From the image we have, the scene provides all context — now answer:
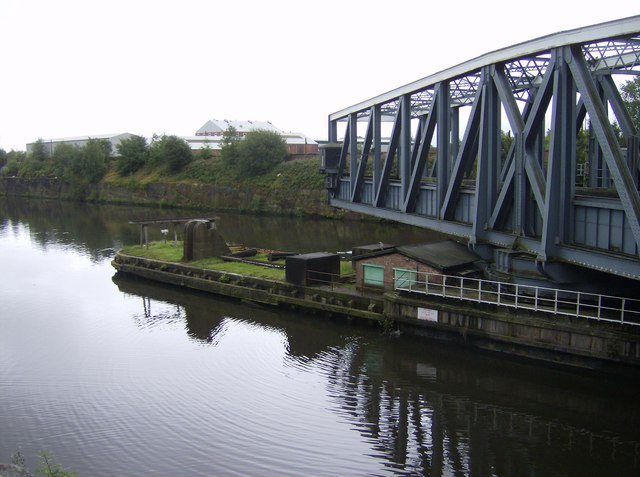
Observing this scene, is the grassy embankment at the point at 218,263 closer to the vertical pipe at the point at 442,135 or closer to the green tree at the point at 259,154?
the vertical pipe at the point at 442,135

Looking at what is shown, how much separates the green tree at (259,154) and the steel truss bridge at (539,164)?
176 ft

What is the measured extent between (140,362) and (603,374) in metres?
15.3

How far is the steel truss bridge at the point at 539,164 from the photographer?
18.1 meters

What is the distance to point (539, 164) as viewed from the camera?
2186 cm

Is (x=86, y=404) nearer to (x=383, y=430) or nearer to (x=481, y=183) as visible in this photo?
(x=383, y=430)

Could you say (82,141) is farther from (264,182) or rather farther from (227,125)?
(264,182)

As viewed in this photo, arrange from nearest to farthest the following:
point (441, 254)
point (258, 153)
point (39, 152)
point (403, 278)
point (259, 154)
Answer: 1. point (403, 278)
2. point (441, 254)
3. point (258, 153)
4. point (259, 154)
5. point (39, 152)

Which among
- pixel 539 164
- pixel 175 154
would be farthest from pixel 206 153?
pixel 539 164

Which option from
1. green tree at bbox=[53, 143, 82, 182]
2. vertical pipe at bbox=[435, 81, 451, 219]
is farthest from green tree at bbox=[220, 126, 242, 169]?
vertical pipe at bbox=[435, 81, 451, 219]

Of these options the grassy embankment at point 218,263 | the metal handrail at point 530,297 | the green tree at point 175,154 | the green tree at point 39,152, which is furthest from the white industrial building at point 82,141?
the metal handrail at point 530,297

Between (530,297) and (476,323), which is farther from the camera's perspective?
(476,323)

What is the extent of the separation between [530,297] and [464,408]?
475 cm

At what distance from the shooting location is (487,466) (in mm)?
14828

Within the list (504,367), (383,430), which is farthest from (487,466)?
(504,367)
